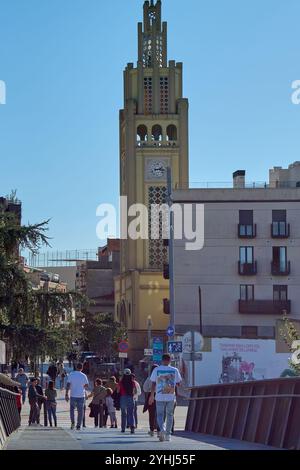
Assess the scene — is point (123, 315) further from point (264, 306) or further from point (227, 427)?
point (227, 427)

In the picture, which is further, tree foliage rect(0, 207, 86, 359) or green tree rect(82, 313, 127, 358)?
green tree rect(82, 313, 127, 358)

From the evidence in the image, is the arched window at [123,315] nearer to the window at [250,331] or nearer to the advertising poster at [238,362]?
the window at [250,331]

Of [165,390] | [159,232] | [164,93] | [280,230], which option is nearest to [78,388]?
[165,390]

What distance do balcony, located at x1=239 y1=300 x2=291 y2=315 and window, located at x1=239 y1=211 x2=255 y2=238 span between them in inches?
200

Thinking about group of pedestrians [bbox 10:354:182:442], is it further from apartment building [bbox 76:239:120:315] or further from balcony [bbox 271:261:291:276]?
apartment building [bbox 76:239:120:315]

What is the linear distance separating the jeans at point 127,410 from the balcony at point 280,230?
55.6 meters

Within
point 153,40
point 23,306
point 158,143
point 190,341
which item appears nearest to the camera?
point 190,341

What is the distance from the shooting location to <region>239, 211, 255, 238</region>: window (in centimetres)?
8188

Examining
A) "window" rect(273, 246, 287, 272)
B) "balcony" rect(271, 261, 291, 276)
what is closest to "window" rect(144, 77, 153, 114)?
"window" rect(273, 246, 287, 272)

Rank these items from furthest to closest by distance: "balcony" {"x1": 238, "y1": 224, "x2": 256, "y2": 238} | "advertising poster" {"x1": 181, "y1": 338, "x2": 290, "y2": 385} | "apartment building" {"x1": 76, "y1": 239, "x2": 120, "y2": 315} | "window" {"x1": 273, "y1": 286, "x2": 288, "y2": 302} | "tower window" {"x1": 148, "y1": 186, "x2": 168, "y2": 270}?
"apartment building" {"x1": 76, "y1": 239, "x2": 120, "y2": 315} < "tower window" {"x1": 148, "y1": 186, "x2": 168, "y2": 270} < "window" {"x1": 273, "y1": 286, "x2": 288, "y2": 302} < "balcony" {"x1": 238, "y1": 224, "x2": 256, "y2": 238} < "advertising poster" {"x1": 181, "y1": 338, "x2": 290, "y2": 385}

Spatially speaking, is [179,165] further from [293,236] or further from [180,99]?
[293,236]

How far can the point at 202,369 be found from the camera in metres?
62.2

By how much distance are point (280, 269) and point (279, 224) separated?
332 centimetres

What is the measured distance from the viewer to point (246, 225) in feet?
269
